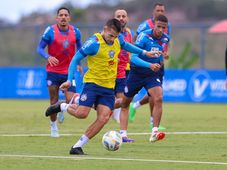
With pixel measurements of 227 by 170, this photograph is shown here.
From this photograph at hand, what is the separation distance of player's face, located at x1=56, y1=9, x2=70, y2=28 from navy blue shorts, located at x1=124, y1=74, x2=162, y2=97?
72.9 inches

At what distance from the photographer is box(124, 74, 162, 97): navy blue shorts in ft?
53.2

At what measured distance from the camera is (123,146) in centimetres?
1519

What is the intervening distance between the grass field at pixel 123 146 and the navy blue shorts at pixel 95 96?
833 millimetres

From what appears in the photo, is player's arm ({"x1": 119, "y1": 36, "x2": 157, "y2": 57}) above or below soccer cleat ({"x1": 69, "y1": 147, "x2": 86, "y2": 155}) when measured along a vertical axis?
above

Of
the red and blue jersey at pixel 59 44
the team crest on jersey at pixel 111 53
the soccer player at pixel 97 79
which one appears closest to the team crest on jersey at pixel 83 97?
the soccer player at pixel 97 79

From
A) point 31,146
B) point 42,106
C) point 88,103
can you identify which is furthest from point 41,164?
point 42,106

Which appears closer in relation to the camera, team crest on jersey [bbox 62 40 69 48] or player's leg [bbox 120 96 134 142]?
player's leg [bbox 120 96 134 142]

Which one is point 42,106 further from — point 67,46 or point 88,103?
point 88,103

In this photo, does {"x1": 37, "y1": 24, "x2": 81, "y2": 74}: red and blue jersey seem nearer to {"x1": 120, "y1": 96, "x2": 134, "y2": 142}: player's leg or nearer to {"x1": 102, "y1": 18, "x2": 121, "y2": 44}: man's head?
{"x1": 120, "y1": 96, "x2": 134, "y2": 142}: player's leg

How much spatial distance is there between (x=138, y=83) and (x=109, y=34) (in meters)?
3.19

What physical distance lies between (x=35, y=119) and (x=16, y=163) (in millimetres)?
10337

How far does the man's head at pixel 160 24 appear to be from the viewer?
15570mm

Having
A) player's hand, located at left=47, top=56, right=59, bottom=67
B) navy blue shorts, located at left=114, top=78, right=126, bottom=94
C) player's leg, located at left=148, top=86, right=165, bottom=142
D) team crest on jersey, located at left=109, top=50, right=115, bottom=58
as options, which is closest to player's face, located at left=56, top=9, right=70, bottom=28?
player's hand, located at left=47, top=56, right=59, bottom=67

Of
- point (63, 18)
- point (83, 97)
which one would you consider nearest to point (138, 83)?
point (63, 18)
